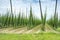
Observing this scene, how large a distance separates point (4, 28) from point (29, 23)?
37 cm

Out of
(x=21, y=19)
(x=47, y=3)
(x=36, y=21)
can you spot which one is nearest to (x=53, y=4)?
(x=47, y=3)

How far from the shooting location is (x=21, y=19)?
9.30 ft

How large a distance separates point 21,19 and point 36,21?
229 mm

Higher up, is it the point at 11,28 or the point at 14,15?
the point at 14,15

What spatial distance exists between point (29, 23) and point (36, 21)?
107mm

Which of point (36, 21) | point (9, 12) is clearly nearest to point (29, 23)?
point (36, 21)

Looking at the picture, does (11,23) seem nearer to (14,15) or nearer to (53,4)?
(14,15)

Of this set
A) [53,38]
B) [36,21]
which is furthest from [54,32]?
[36,21]

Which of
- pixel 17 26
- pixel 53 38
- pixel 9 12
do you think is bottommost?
pixel 53 38

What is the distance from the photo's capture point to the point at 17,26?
9.14 feet

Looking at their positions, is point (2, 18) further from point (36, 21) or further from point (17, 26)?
point (36, 21)

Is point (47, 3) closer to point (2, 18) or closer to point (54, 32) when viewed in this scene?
point (54, 32)

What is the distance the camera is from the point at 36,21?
278 centimetres

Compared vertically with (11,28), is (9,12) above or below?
above
